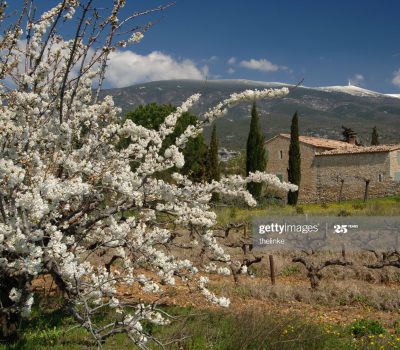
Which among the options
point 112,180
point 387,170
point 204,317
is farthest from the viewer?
point 387,170

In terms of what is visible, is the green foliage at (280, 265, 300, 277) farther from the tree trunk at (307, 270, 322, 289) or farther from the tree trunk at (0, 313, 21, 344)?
the tree trunk at (0, 313, 21, 344)

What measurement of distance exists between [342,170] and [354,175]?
1.18 meters

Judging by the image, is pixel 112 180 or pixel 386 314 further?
pixel 386 314

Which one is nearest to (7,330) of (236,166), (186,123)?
(186,123)

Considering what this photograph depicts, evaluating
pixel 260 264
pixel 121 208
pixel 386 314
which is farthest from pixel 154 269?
pixel 260 264

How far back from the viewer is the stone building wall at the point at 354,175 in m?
41.9

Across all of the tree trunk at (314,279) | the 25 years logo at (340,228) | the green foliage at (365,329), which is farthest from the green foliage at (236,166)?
the green foliage at (365,329)

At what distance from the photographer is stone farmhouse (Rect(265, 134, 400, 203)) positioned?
41875 millimetres

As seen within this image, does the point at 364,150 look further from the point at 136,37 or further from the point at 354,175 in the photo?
the point at 136,37

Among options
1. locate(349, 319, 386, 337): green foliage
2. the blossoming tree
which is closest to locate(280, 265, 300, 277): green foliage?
locate(349, 319, 386, 337): green foliage

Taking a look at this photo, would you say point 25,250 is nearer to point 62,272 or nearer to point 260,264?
point 62,272

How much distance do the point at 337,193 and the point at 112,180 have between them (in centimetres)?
4105

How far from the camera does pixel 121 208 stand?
Result: 19.5 ft

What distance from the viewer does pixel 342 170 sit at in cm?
4391
